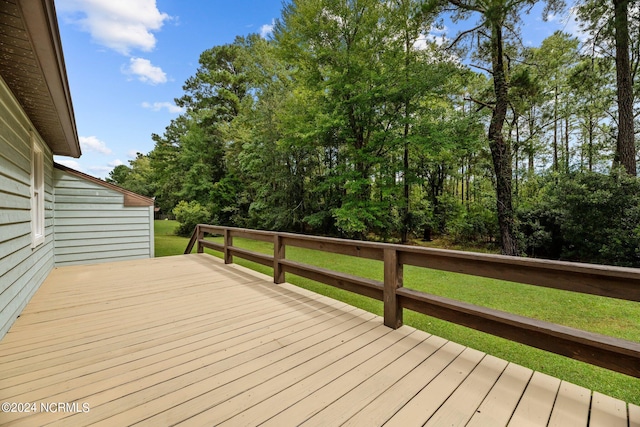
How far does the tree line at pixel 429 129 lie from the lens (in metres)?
7.06

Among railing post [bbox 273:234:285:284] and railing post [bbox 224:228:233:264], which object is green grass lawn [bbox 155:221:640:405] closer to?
railing post [bbox 273:234:285:284]

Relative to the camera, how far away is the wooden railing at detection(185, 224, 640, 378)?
138 centimetres

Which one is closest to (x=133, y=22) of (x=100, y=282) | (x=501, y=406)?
(x=100, y=282)

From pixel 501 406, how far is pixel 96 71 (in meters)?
9.86

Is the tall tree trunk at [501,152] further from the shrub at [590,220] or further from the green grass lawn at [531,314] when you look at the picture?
the green grass lawn at [531,314]

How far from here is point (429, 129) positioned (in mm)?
8867

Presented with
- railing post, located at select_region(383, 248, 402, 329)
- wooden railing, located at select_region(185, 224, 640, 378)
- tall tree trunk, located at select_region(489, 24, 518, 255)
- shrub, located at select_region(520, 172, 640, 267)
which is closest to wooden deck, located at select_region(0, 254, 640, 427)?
railing post, located at select_region(383, 248, 402, 329)

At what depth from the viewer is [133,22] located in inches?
293

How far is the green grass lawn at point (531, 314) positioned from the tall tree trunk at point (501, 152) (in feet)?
12.8

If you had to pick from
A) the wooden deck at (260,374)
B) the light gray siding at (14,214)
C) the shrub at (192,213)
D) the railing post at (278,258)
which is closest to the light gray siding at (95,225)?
the light gray siding at (14,214)

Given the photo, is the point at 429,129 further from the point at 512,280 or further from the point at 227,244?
the point at 512,280

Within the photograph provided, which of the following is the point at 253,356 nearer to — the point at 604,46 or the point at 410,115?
the point at 410,115

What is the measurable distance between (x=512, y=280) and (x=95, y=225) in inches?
300

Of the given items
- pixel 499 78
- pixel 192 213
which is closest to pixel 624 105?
pixel 499 78
